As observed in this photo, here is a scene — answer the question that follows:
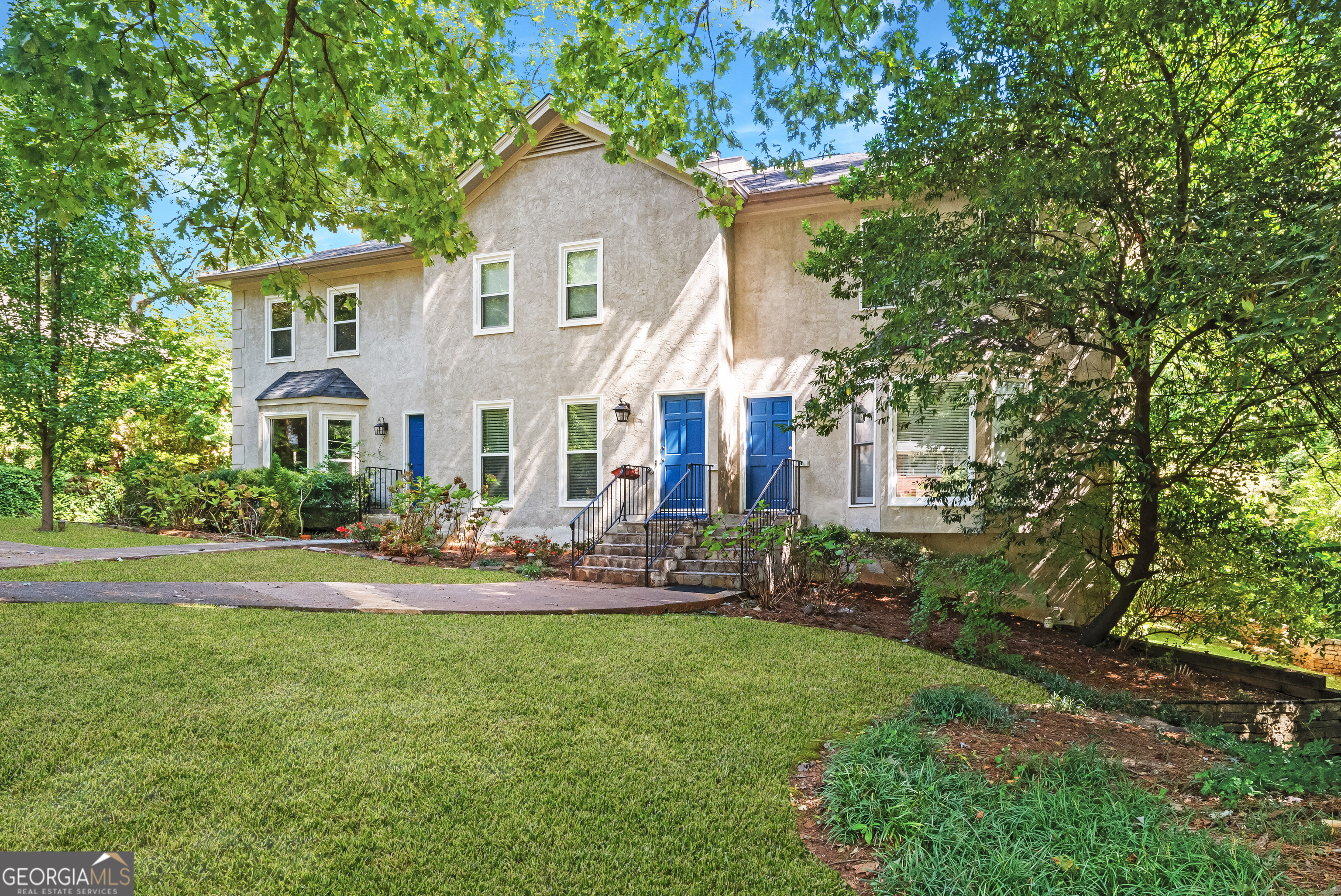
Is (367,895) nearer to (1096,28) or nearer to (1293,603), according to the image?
(1096,28)

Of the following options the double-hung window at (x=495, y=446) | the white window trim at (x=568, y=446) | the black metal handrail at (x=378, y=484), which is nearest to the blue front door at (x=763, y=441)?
the white window trim at (x=568, y=446)

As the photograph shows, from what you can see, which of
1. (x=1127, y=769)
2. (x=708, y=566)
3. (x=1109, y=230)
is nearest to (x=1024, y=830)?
(x=1127, y=769)

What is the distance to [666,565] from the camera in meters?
9.52

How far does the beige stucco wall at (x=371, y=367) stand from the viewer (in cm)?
1477

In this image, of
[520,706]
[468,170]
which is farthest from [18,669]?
[468,170]

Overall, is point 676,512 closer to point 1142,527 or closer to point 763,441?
point 763,441

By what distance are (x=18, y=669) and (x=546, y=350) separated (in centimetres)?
902

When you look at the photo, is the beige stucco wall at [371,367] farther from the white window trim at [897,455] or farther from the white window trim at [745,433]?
the white window trim at [897,455]

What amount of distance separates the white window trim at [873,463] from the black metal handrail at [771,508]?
78 centimetres

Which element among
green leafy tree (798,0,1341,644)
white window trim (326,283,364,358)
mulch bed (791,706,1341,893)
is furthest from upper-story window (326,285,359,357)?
mulch bed (791,706,1341,893)

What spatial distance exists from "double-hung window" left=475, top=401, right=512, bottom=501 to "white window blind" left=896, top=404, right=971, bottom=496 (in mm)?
6843

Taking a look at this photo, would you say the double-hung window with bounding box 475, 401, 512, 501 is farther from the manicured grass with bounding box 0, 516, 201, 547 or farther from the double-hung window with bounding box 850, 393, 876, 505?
the double-hung window with bounding box 850, 393, 876, 505

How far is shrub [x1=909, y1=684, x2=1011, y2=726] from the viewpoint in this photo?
4.60 metres

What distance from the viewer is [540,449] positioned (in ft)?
41.4
